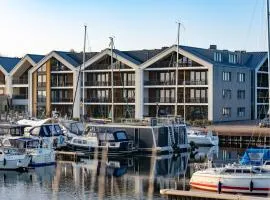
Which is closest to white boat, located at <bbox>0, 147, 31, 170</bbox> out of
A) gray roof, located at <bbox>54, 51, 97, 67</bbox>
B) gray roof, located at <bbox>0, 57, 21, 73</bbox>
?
gray roof, located at <bbox>54, 51, 97, 67</bbox>

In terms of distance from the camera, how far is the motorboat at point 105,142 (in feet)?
191

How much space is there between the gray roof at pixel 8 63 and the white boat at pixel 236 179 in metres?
68.9

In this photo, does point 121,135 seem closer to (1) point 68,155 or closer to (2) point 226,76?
(1) point 68,155

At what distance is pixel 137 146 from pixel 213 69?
2575cm

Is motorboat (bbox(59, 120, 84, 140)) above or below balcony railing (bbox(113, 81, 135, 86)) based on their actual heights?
below

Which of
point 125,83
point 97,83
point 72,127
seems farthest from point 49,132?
point 97,83

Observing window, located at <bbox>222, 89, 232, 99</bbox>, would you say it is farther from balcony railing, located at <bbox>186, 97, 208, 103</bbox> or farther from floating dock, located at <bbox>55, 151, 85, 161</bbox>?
floating dock, located at <bbox>55, 151, 85, 161</bbox>

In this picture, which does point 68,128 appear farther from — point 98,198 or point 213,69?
point 98,198

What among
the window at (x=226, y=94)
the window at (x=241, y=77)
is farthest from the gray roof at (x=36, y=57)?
the window at (x=241, y=77)

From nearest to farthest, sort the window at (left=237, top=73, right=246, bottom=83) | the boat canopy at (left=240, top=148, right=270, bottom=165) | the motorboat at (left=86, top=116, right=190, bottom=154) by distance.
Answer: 1. the boat canopy at (left=240, top=148, right=270, bottom=165)
2. the motorboat at (left=86, top=116, right=190, bottom=154)
3. the window at (left=237, top=73, right=246, bottom=83)

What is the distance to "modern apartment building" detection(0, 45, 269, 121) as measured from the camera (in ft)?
276

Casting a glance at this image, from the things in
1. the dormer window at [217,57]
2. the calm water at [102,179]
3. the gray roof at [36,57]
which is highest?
the gray roof at [36,57]

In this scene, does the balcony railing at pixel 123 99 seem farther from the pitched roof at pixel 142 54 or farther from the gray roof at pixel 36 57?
the gray roof at pixel 36 57

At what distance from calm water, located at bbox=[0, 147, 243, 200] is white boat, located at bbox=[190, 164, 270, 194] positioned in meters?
1.91
